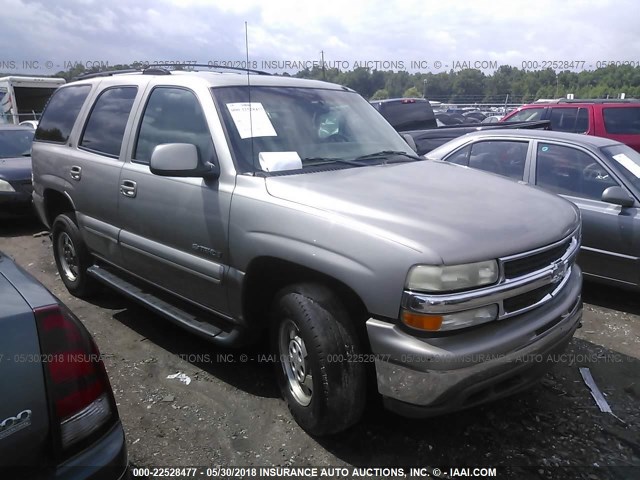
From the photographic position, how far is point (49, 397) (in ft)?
5.32

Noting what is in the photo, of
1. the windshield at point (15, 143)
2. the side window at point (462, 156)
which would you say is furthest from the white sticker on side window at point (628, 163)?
the windshield at point (15, 143)

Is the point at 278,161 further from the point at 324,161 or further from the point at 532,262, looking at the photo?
the point at 532,262

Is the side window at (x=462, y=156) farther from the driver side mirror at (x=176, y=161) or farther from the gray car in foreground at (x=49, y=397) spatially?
the gray car in foreground at (x=49, y=397)

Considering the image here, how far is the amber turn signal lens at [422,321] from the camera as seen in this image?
7.15 ft

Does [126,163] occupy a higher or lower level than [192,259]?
higher

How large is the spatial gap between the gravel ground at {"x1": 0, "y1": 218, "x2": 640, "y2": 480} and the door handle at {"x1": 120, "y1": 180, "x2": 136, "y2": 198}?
1175 mm

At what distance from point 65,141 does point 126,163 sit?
1273 mm

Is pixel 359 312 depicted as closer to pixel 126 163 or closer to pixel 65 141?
pixel 126 163

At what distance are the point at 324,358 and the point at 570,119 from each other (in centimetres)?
896

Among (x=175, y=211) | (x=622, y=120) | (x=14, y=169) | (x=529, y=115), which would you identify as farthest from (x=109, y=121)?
(x=529, y=115)

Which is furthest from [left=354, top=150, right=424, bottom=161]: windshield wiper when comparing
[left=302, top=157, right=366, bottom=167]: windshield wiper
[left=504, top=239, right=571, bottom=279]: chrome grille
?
[left=504, top=239, right=571, bottom=279]: chrome grille

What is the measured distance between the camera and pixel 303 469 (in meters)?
2.59

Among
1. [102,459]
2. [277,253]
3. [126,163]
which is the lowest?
[102,459]

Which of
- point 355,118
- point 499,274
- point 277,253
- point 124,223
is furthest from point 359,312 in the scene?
point 124,223
